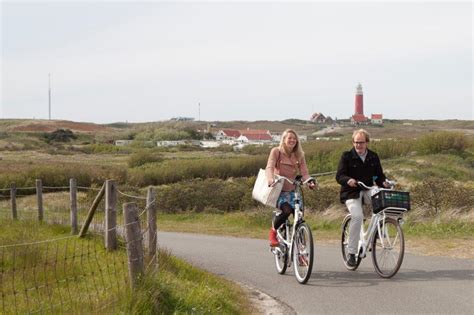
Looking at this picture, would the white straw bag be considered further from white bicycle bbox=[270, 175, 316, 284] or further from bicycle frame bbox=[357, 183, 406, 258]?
bicycle frame bbox=[357, 183, 406, 258]

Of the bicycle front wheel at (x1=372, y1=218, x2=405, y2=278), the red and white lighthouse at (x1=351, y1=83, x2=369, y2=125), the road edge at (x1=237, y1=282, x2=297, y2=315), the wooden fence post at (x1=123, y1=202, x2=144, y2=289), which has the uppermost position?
the red and white lighthouse at (x1=351, y1=83, x2=369, y2=125)

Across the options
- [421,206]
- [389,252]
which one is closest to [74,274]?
[389,252]

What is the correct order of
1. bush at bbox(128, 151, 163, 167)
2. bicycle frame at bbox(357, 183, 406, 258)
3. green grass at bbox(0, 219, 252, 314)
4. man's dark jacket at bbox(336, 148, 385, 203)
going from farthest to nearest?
bush at bbox(128, 151, 163, 167) < man's dark jacket at bbox(336, 148, 385, 203) < bicycle frame at bbox(357, 183, 406, 258) < green grass at bbox(0, 219, 252, 314)

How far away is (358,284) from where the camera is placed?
8531 mm

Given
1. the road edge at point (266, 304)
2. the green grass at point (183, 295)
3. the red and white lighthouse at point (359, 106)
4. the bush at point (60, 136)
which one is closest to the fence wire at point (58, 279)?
the green grass at point (183, 295)

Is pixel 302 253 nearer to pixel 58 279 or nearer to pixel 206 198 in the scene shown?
pixel 58 279

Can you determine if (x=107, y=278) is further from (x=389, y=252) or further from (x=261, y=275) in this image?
(x=389, y=252)

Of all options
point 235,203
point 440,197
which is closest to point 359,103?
point 235,203

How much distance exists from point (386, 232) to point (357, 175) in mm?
899

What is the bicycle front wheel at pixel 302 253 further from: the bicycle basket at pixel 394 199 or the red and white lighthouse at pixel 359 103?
the red and white lighthouse at pixel 359 103

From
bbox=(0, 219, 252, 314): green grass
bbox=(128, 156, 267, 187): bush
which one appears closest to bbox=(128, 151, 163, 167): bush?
bbox=(128, 156, 267, 187): bush

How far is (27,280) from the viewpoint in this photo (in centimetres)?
925

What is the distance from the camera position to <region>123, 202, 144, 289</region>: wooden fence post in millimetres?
6430

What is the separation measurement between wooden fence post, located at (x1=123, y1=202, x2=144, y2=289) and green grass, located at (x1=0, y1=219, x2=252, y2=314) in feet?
0.30
